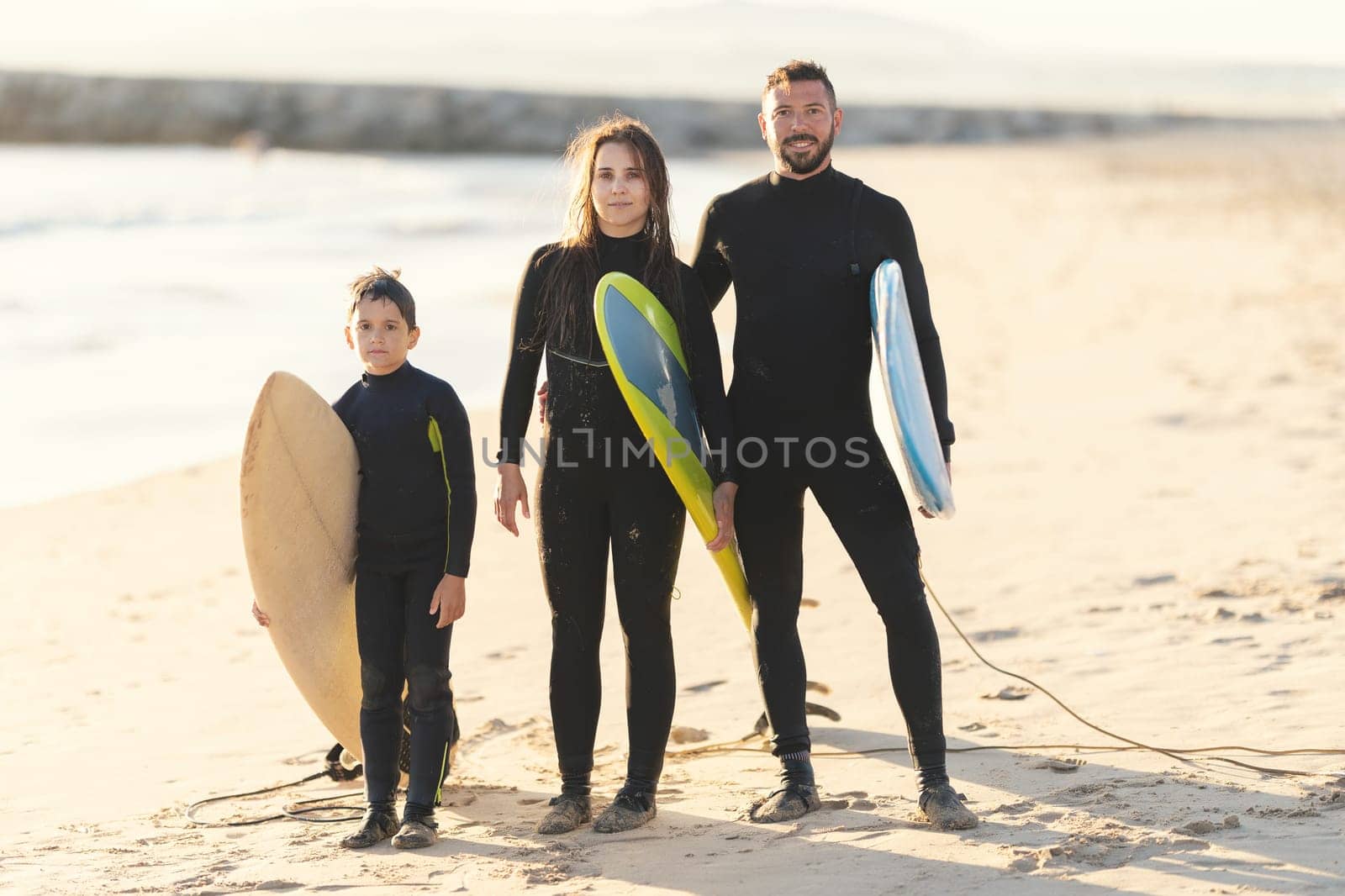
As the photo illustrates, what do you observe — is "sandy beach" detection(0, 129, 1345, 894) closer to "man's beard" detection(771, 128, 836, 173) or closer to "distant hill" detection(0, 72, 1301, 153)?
"man's beard" detection(771, 128, 836, 173)

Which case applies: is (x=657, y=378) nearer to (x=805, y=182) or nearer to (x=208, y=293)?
(x=805, y=182)

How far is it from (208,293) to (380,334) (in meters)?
12.0

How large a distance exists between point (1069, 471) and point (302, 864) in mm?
4803

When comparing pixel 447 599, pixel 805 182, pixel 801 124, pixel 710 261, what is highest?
pixel 801 124

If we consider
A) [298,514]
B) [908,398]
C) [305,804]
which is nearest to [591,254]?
[908,398]

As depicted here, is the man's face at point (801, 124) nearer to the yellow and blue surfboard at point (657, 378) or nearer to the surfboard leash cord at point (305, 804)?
the yellow and blue surfboard at point (657, 378)

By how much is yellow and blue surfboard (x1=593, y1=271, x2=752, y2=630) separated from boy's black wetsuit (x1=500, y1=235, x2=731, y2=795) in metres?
0.04

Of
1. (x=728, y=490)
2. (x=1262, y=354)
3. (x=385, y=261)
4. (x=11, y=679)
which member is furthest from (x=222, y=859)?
(x=385, y=261)

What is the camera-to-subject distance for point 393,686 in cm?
353

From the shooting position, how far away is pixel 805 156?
3494 millimetres

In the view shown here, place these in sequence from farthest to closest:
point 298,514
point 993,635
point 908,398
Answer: point 993,635 < point 298,514 < point 908,398

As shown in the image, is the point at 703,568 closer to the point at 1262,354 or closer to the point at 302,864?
the point at 302,864

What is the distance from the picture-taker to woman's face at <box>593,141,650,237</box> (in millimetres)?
3447

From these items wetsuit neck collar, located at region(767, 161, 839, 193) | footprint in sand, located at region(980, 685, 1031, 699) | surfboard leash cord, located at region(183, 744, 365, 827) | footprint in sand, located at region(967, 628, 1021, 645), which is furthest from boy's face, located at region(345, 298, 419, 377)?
footprint in sand, located at region(967, 628, 1021, 645)
